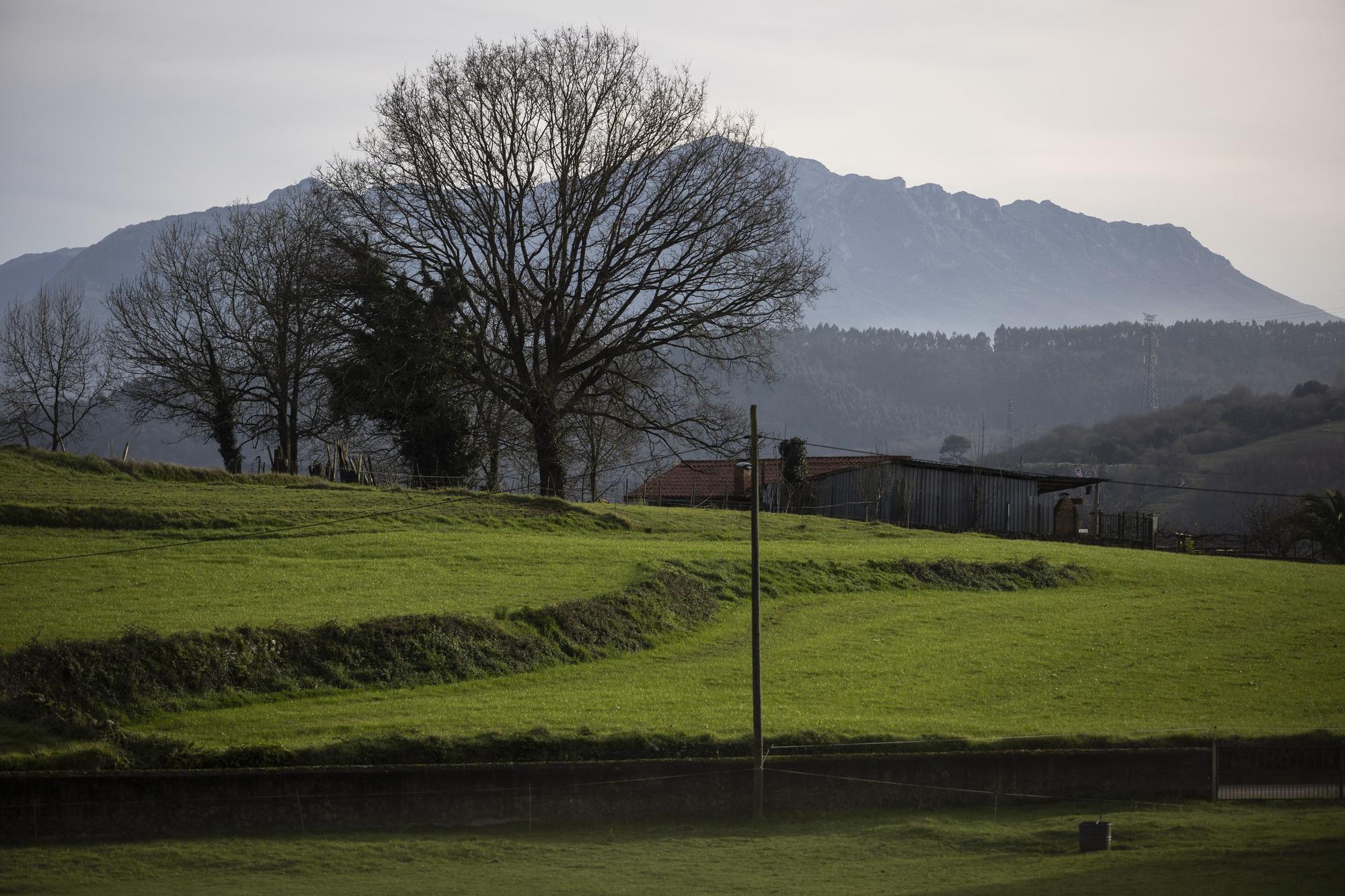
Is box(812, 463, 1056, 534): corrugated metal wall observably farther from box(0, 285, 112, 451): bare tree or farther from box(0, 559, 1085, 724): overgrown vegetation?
box(0, 285, 112, 451): bare tree

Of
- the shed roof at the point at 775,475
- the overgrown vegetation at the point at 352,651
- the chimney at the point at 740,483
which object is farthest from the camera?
the chimney at the point at 740,483

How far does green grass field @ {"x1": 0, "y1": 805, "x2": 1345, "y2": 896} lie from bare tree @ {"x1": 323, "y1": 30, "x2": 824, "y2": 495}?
27.5 meters

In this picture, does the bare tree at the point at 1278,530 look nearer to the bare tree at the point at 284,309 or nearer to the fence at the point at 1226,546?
the fence at the point at 1226,546

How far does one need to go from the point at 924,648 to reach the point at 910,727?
7722 mm

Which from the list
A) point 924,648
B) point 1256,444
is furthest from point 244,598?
point 1256,444

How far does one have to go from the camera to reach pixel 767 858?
1653 centimetres

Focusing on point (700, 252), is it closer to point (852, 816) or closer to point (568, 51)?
point (568, 51)

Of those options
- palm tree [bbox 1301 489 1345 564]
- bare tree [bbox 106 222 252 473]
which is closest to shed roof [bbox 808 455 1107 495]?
palm tree [bbox 1301 489 1345 564]

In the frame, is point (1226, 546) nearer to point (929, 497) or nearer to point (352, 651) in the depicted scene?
point (929, 497)

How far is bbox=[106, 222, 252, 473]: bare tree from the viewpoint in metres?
59.3

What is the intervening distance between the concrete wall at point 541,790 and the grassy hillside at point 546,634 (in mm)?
741

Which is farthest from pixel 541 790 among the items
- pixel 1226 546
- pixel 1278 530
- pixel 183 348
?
pixel 1278 530

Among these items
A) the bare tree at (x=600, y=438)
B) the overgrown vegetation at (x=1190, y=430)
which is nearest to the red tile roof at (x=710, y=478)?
the bare tree at (x=600, y=438)

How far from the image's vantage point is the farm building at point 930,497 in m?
59.3
